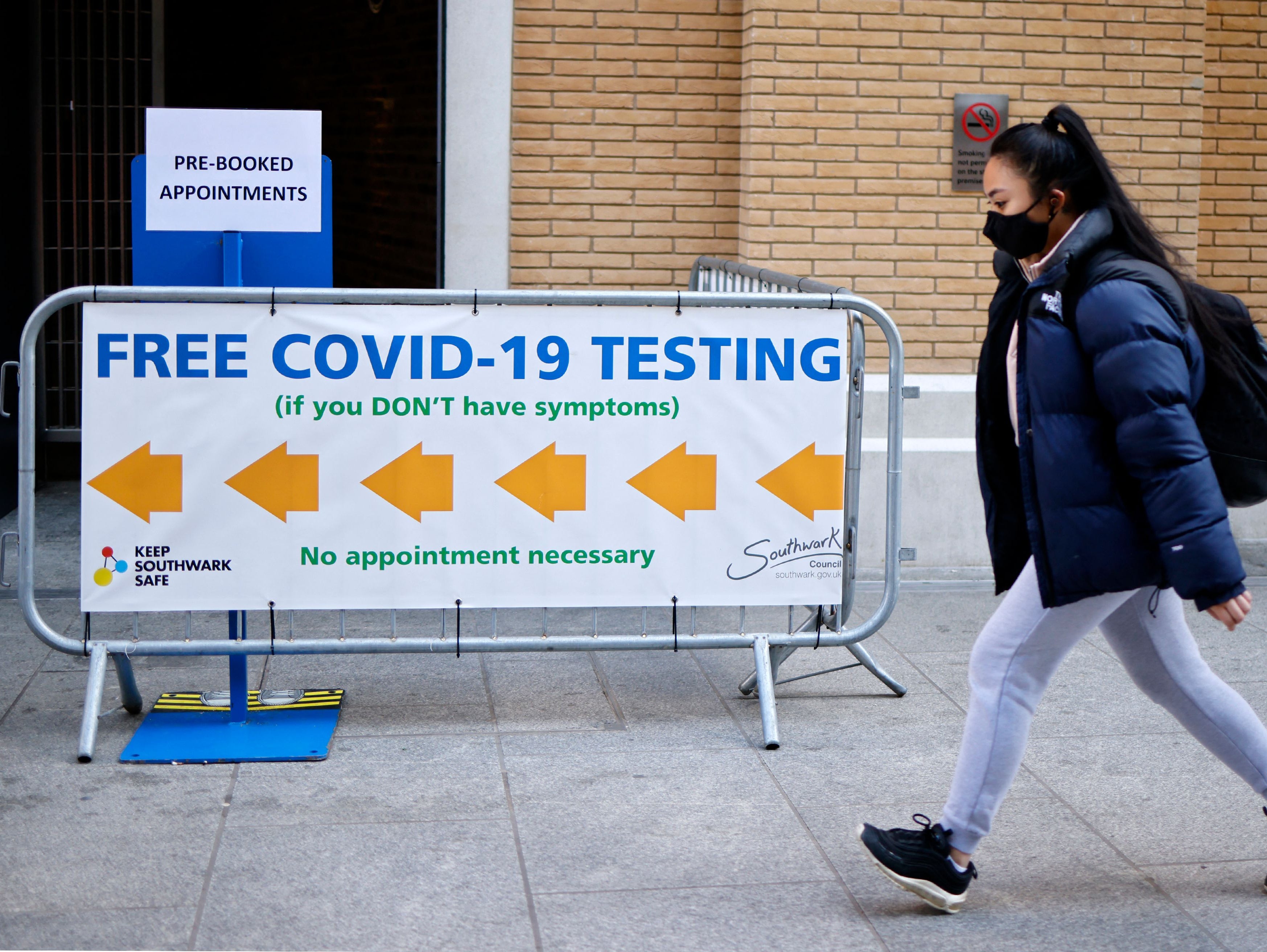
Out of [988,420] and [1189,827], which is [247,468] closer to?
[988,420]

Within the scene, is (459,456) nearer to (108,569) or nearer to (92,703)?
(108,569)

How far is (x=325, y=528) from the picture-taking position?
497cm

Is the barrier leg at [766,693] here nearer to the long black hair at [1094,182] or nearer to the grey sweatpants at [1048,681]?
the grey sweatpants at [1048,681]

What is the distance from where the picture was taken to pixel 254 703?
17.5ft

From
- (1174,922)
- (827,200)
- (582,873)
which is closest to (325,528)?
(582,873)

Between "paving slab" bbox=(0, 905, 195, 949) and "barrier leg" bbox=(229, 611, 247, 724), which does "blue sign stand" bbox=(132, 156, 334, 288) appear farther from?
"paving slab" bbox=(0, 905, 195, 949)

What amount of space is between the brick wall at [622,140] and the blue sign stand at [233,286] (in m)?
2.64

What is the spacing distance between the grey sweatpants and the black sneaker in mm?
51

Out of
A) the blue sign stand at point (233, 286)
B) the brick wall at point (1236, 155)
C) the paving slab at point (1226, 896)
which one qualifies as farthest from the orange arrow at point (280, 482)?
the brick wall at point (1236, 155)

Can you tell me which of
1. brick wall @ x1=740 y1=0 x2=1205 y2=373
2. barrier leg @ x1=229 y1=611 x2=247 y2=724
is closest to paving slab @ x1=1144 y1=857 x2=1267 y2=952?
barrier leg @ x1=229 y1=611 x2=247 y2=724

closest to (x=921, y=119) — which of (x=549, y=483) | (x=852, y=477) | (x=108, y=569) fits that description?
(x=852, y=477)

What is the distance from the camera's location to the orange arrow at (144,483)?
15.9 ft

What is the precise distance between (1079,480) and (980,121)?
4477 millimetres

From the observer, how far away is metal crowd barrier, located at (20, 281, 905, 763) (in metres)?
4.82
